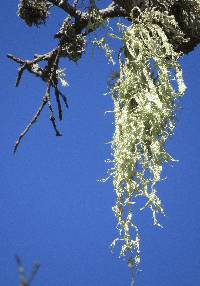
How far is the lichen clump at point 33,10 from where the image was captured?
5.66 feet

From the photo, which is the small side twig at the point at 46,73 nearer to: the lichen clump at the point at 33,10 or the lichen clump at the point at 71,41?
the lichen clump at the point at 71,41

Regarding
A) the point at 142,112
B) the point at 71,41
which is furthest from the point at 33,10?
the point at 142,112

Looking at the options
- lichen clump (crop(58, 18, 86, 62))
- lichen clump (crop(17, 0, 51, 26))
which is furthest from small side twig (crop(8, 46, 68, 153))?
lichen clump (crop(17, 0, 51, 26))

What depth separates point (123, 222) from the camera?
135 cm

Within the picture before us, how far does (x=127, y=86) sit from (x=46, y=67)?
0.57m

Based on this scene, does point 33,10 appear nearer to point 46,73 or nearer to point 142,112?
point 46,73

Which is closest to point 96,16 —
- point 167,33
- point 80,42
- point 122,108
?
point 80,42

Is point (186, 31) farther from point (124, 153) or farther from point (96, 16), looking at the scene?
point (124, 153)

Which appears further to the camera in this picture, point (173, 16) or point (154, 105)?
point (173, 16)

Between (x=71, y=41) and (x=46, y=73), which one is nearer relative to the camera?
(x=71, y=41)

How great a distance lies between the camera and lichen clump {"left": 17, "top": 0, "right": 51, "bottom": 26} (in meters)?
1.73

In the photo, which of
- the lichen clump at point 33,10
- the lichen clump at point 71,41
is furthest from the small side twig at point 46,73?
the lichen clump at point 33,10

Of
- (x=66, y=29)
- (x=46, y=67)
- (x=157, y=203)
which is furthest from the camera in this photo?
(x=46, y=67)

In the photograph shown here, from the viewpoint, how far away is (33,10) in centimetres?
174
